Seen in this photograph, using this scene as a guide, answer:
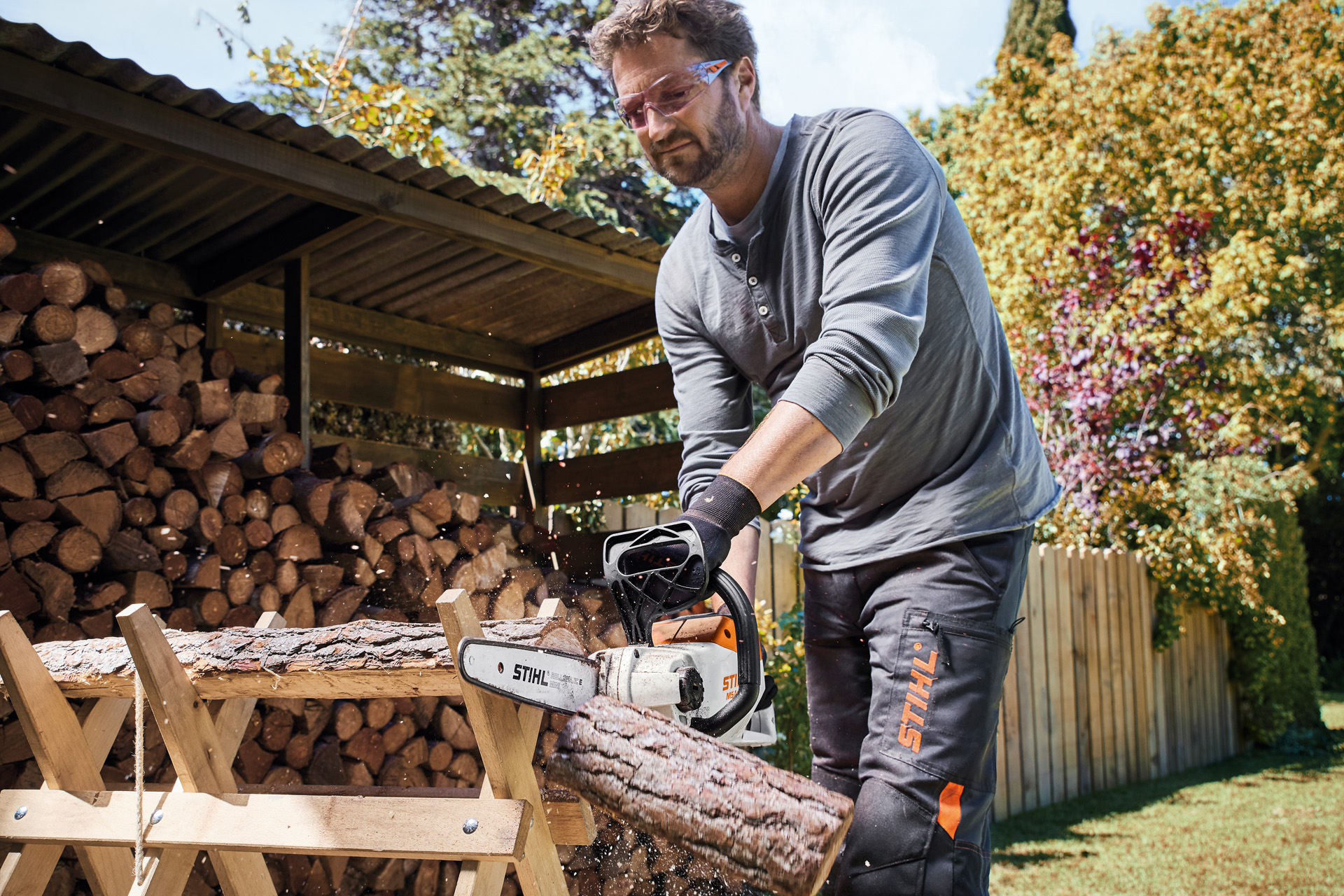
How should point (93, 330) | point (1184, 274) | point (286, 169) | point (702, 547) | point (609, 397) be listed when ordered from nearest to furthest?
point (702, 547)
point (93, 330)
point (286, 169)
point (609, 397)
point (1184, 274)

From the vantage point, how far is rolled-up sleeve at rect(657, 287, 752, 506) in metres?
2.02

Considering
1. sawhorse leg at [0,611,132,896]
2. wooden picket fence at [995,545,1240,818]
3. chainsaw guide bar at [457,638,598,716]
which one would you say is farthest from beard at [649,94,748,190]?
wooden picket fence at [995,545,1240,818]

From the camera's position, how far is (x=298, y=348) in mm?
3680

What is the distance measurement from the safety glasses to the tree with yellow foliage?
6565 millimetres

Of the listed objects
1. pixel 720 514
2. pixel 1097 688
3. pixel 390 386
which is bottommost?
pixel 1097 688

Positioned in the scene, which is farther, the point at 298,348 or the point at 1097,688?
the point at 1097,688

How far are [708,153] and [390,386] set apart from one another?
309 centimetres

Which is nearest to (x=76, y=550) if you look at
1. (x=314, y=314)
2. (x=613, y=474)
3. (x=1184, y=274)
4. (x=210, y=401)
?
(x=210, y=401)

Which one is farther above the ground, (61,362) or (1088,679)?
(61,362)

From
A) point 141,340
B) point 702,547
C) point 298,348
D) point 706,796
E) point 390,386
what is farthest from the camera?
point 390,386

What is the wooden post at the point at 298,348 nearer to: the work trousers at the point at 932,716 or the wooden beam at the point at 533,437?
the wooden beam at the point at 533,437

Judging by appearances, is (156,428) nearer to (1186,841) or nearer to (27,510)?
(27,510)

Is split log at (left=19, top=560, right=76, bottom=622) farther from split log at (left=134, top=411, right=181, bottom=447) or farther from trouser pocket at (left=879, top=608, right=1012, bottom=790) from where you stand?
trouser pocket at (left=879, top=608, right=1012, bottom=790)

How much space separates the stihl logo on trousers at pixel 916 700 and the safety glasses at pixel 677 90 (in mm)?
1017
